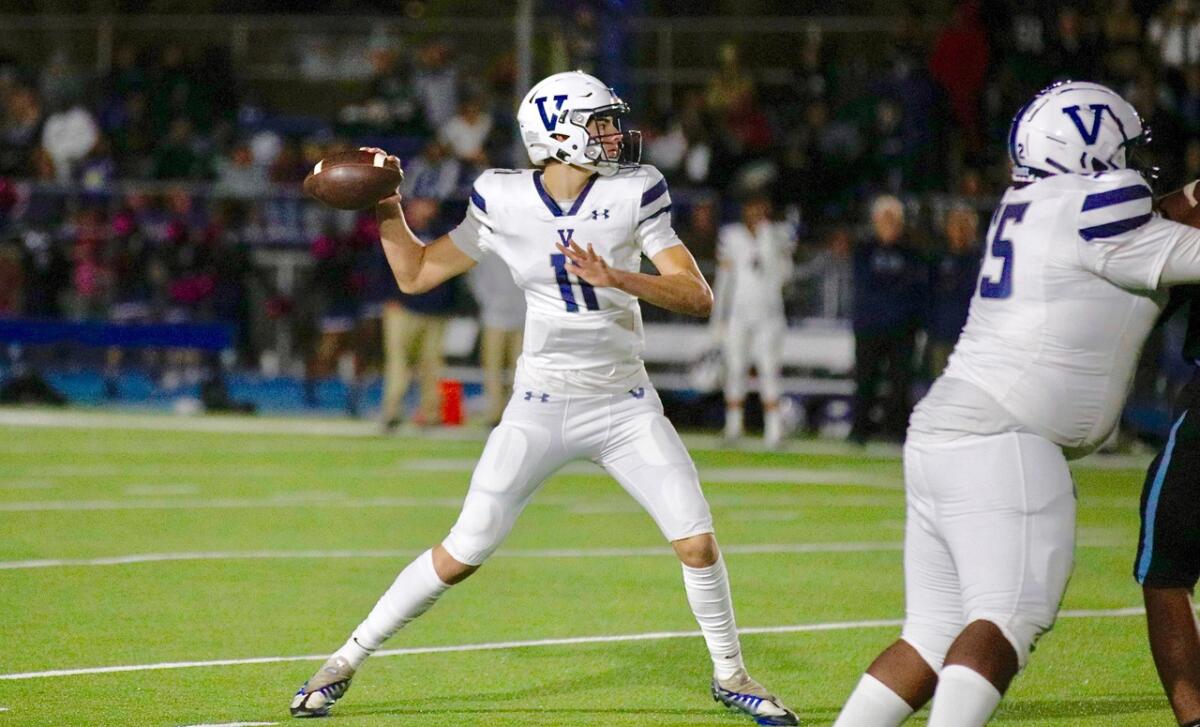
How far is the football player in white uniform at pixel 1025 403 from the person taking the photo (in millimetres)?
4324

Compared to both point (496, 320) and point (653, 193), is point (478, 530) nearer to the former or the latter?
point (653, 193)

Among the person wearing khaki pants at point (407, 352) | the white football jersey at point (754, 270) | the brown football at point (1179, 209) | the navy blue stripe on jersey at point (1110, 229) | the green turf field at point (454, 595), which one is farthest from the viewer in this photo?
the person wearing khaki pants at point (407, 352)

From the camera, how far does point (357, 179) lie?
6.11 meters

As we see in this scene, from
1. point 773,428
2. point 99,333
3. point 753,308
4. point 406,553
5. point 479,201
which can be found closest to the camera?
point 479,201

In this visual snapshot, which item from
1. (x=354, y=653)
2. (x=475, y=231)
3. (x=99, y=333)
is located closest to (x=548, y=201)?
(x=475, y=231)

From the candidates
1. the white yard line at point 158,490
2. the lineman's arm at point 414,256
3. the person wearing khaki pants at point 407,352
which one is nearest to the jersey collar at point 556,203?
the lineman's arm at point 414,256

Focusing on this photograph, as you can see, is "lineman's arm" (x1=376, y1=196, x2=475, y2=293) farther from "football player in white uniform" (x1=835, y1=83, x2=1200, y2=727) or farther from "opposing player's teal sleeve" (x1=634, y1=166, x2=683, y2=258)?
"football player in white uniform" (x1=835, y1=83, x2=1200, y2=727)

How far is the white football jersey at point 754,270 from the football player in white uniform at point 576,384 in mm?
9491

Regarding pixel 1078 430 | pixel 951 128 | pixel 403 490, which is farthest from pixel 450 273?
pixel 951 128

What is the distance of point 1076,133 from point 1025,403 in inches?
26.1

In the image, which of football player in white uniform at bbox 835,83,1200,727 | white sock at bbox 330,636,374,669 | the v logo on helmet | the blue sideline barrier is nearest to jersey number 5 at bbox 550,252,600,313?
the v logo on helmet

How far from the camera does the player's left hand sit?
5484mm

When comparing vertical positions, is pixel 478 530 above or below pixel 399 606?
above

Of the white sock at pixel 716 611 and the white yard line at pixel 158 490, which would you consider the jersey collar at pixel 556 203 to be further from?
the white yard line at pixel 158 490
